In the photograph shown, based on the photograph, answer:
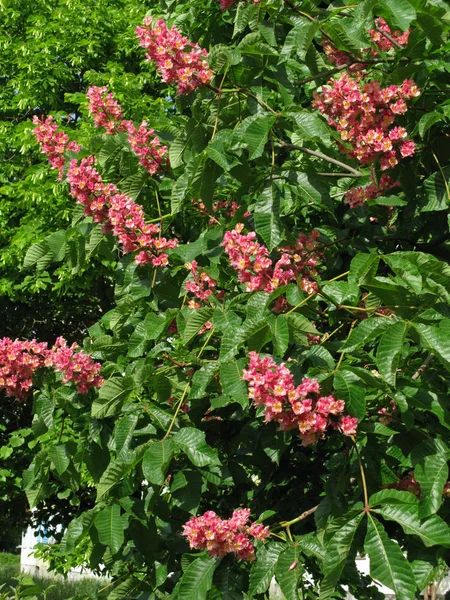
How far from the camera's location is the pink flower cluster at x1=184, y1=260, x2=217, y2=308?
3.11 meters

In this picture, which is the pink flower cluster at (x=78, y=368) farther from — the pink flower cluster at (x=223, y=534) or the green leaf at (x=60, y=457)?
the pink flower cluster at (x=223, y=534)

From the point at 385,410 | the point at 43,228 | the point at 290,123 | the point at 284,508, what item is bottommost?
the point at 43,228

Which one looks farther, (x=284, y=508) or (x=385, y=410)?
(x=284, y=508)

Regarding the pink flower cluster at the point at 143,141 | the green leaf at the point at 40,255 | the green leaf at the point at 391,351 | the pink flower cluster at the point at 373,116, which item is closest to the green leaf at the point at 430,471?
the green leaf at the point at 391,351

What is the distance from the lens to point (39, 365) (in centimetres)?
327

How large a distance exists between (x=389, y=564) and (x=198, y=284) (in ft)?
4.24

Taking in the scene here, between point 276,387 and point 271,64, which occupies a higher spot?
point 271,64

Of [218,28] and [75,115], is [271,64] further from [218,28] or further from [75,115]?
[75,115]

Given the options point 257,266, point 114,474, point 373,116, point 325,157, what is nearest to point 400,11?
point 373,116

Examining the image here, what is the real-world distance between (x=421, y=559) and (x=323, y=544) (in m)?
0.29

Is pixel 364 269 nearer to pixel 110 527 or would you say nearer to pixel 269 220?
pixel 269 220

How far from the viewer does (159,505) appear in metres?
Answer: 2.94

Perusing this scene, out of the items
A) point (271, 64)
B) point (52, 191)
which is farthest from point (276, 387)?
point (52, 191)

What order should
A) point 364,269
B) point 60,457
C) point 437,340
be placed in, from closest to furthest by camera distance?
point 437,340 < point 364,269 < point 60,457
